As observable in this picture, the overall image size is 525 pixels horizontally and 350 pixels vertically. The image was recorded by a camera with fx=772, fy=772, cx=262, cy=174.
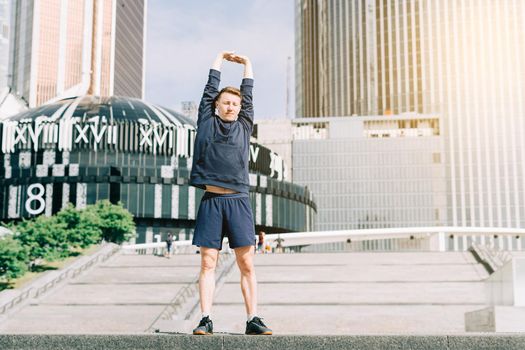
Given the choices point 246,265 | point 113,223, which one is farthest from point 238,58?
point 113,223

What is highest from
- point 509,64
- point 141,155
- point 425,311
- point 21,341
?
point 509,64

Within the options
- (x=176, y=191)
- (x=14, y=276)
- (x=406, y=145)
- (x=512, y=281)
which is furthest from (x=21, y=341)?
(x=406, y=145)

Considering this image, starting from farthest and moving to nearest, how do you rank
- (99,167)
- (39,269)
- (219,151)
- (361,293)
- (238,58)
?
(99,167) → (39,269) → (361,293) → (238,58) → (219,151)

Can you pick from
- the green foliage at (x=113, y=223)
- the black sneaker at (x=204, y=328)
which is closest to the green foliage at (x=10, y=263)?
the green foliage at (x=113, y=223)

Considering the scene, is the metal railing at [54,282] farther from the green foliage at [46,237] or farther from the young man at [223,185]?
the young man at [223,185]

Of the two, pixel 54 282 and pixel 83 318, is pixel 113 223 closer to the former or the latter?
pixel 54 282

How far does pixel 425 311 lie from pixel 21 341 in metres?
25.1

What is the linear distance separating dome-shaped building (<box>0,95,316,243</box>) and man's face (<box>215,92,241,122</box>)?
7726 cm

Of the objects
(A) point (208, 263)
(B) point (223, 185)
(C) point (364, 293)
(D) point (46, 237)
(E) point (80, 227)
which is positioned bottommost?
(C) point (364, 293)

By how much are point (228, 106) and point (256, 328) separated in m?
2.28

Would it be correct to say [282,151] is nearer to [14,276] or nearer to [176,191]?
[176,191]

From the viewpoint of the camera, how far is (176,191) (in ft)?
281

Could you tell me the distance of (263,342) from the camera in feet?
19.4

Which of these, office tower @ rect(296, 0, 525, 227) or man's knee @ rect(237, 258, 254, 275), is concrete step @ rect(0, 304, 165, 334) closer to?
man's knee @ rect(237, 258, 254, 275)
